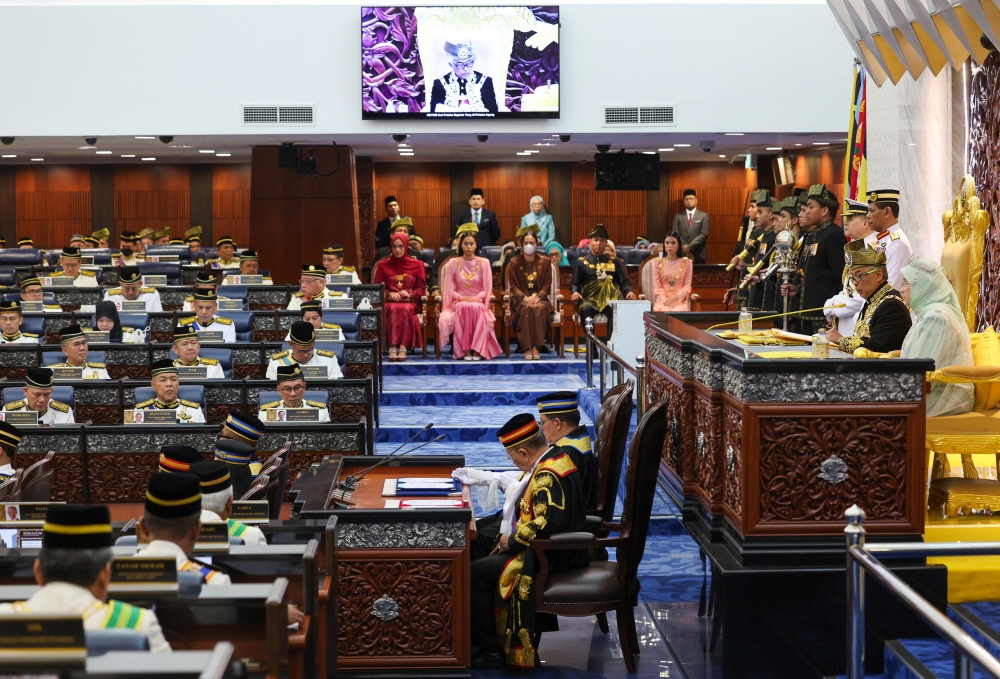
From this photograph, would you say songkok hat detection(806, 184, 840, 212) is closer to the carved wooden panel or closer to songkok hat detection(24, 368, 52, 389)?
the carved wooden panel

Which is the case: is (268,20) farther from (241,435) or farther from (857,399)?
(857,399)

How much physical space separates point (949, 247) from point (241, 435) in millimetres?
4223

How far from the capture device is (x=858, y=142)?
31.2ft

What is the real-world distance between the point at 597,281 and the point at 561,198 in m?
7.68

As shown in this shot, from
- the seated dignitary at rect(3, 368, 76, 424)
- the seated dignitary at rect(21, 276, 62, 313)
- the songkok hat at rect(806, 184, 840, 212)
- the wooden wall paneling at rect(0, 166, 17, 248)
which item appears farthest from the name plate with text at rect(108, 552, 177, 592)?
the wooden wall paneling at rect(0, 166, 17, 248)

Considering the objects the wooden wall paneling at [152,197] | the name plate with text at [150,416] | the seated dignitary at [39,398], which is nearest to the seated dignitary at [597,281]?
the name plate with text at [150,416]

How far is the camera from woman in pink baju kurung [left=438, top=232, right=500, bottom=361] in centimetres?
1148

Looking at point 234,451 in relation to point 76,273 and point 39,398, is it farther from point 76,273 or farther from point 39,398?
point 76,273

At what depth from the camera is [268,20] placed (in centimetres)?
1177

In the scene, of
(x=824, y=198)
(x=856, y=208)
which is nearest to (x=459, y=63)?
(x=824, y=198)

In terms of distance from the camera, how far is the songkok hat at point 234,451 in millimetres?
4648

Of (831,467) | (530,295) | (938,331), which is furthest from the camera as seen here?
(530,295)

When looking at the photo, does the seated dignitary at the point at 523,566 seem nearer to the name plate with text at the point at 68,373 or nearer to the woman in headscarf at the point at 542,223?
the name plate with text at the point at 68,373

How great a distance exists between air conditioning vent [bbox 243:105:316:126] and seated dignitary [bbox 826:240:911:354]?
327 inches
